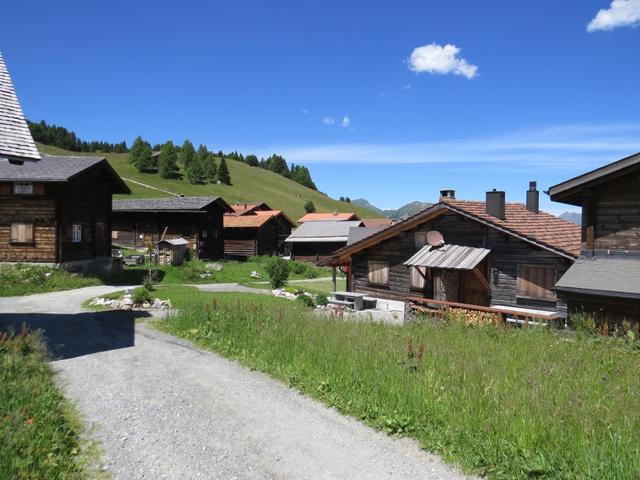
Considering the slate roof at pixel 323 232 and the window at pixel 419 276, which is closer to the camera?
the window at pixel 419 276

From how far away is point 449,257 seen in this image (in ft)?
64.0

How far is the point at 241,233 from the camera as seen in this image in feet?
162

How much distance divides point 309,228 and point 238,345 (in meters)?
42.9

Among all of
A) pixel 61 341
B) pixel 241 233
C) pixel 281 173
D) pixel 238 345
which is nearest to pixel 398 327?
pixel 238 345

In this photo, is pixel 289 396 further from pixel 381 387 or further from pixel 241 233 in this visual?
pixel 241 233

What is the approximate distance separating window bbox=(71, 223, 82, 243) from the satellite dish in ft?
66.6

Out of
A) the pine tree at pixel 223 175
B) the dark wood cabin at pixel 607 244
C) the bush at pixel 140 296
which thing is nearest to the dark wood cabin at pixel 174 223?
the bush at pixel 140 296

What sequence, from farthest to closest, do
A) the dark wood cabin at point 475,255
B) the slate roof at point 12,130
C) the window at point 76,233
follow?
the window at point 76,233, the dark wood cabin at point 475,255, the slate roof at point 12,130

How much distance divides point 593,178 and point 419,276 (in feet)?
32.5

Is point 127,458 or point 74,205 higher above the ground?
point 74,205

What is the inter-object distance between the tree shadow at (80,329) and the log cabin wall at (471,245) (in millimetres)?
12139

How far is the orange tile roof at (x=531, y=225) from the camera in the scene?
721 inches

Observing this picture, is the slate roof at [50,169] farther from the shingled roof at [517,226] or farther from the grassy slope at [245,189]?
the grassy slope at [245,189]

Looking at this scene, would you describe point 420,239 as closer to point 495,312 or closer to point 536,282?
point 536,282
